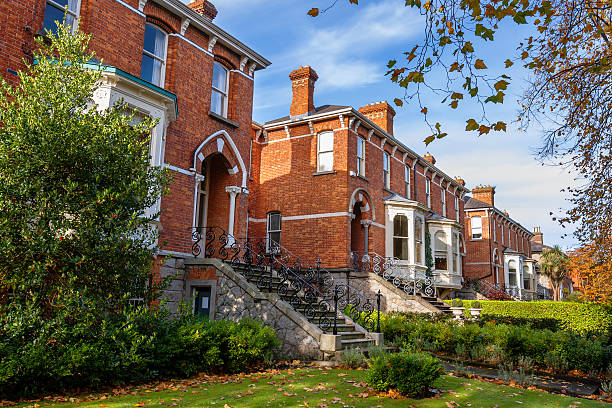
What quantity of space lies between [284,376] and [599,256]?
869 centimetres

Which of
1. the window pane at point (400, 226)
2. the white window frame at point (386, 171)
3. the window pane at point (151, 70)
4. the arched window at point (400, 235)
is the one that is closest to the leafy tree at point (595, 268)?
the arched window at point (400, 235)

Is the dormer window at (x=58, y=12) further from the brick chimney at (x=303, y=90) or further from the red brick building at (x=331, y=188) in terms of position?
the brick chimney at (x=303, y=90)

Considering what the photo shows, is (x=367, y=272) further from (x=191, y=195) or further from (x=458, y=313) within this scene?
(x=191, y=195)

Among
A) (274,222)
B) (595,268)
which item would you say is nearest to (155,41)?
(274,222)

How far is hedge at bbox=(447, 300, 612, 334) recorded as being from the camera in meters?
16.8

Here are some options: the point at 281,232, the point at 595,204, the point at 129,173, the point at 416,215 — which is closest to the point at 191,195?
the point at 129,173

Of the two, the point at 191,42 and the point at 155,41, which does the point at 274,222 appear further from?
the point at 155,41

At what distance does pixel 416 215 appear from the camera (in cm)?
2439

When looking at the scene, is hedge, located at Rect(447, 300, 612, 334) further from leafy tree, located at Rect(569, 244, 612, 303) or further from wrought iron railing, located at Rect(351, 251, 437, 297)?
wrought iron railing, located at Rect(351, 251, 437, 297)

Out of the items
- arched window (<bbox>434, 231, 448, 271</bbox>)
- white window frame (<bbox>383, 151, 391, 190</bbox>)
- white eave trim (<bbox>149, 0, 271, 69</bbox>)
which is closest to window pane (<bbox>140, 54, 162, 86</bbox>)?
white eave trim (<bbox>149, 0, 271, 69</bbox>)

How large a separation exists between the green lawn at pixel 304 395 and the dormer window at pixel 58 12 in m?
8.38

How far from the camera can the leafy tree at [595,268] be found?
38.9 ft

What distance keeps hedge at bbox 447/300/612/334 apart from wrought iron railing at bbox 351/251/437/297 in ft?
8.23

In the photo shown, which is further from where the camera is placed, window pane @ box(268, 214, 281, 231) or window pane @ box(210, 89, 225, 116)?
window pane @ box(268, 214, 281, 231)
